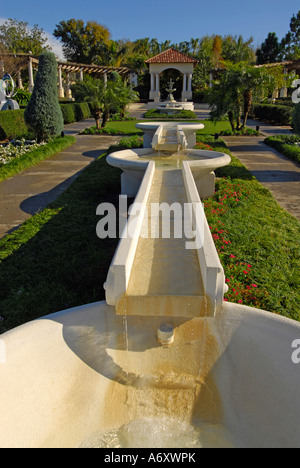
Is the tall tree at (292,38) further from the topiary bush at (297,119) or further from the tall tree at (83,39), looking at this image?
the topiary bush at (297,119)

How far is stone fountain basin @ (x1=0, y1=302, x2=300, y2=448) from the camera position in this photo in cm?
256

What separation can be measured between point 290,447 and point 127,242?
6.64 ft

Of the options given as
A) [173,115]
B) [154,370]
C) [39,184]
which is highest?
[173,115]

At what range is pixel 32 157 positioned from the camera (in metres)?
11.9

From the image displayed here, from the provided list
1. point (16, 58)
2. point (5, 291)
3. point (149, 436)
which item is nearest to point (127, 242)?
point (149, 436)

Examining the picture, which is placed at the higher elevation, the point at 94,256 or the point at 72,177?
the point at 72,177

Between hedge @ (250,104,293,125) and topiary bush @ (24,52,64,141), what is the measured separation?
14.5m

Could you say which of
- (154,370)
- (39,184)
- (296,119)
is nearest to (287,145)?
(296,119)

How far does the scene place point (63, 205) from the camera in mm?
7426

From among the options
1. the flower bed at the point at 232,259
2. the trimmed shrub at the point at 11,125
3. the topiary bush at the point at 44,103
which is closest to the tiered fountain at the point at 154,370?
the flower bed at the point at 232,259

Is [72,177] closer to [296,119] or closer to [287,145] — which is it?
[296,119]

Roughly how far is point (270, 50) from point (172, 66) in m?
25.6

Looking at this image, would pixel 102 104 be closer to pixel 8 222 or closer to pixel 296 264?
pixel 8 222

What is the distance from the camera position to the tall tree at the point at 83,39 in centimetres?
4972
